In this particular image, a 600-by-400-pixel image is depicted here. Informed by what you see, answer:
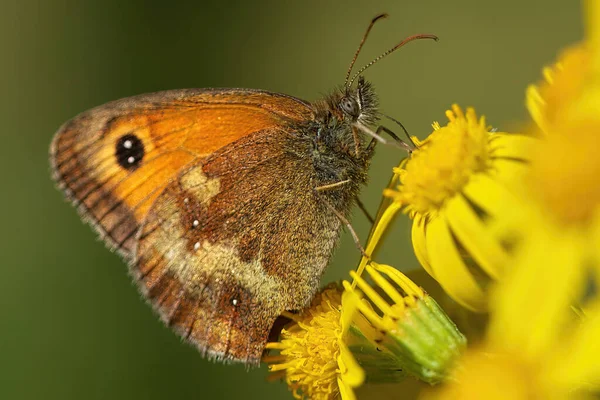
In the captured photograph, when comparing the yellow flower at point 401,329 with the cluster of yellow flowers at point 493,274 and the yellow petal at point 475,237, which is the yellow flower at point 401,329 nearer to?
the cluster of yellow flowers at point 493,274

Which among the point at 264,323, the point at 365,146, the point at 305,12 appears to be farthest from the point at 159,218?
the point at 305,12

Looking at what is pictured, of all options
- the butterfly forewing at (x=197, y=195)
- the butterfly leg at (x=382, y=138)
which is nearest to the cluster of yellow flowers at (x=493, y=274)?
the butterfly leg at (x=382, y=138)

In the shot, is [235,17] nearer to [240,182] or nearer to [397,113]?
[397,113]

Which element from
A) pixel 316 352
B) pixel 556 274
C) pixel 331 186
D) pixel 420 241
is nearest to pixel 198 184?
pixel 331 186

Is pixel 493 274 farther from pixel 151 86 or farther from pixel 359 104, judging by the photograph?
pixel 151 86

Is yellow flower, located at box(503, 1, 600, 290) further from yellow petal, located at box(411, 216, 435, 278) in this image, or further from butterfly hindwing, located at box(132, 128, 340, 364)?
butterfly hindwing, located at box(132, 128, 340, 364)
